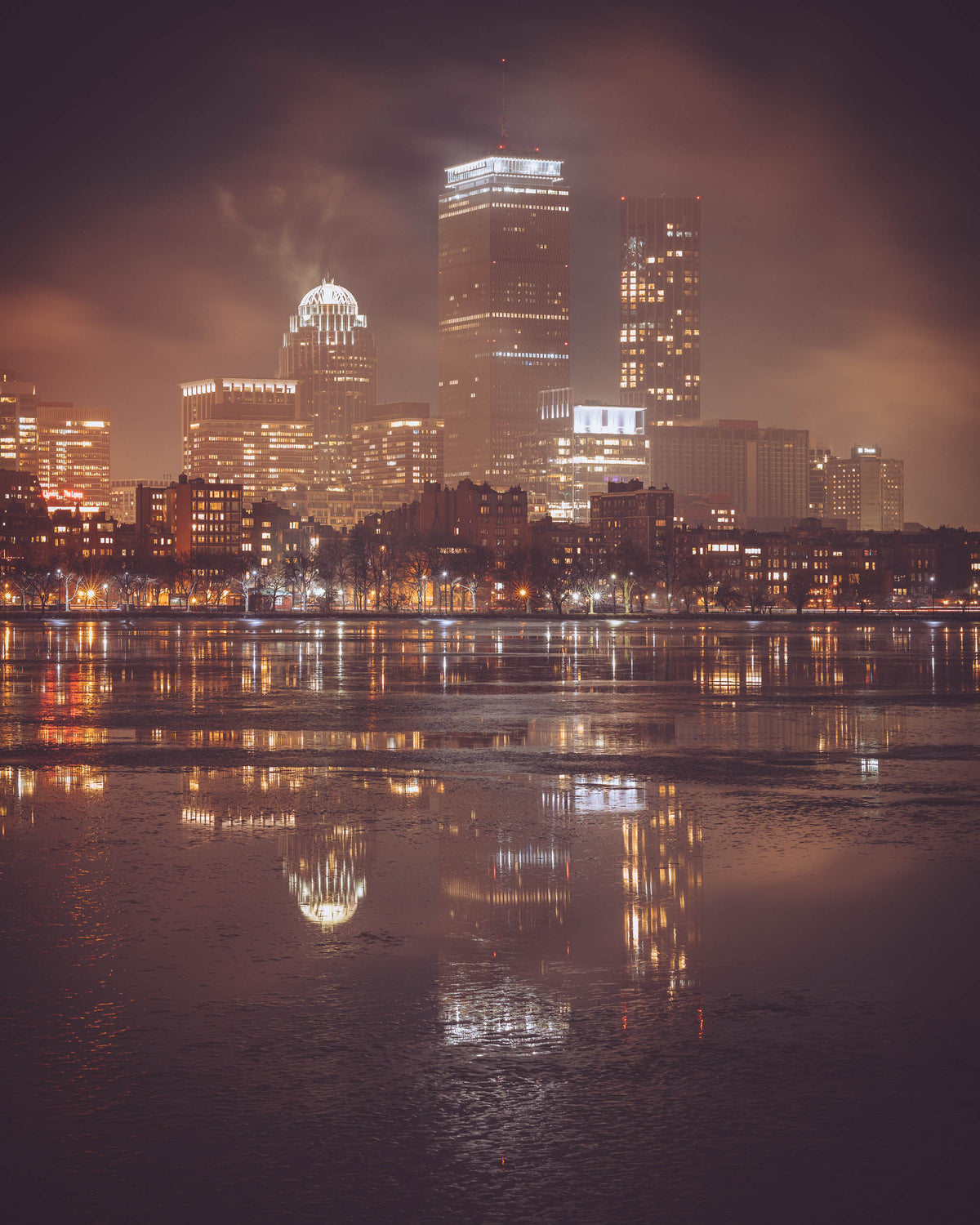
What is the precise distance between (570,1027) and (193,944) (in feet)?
11.7

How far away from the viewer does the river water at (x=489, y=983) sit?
7.07 m

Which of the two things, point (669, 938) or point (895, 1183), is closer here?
point (895, 1183)

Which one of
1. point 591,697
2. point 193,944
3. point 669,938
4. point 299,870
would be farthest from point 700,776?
point 591,697

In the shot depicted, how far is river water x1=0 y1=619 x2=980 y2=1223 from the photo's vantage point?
23.2 ft

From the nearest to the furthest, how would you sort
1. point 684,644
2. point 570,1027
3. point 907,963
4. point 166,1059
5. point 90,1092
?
point 90,1092, point 166,1059, point 570,1027, point 907,963, point 684,644

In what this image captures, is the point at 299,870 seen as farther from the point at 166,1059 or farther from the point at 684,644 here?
the point at 684,644

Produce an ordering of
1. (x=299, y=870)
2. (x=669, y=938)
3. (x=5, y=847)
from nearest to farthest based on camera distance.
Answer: (x=669, y=938), (x=299, y=870), (x=5, y=847)

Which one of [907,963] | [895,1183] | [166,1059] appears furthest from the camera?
[907,963]

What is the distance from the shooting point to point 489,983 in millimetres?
10203

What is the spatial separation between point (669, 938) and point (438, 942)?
6.09ft

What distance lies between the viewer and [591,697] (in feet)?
123

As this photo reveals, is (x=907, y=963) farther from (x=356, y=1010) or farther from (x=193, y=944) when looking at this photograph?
(x=193, y=944)

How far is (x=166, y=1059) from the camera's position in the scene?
28.1 ft

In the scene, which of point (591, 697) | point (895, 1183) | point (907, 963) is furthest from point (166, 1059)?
point (591, 697)
